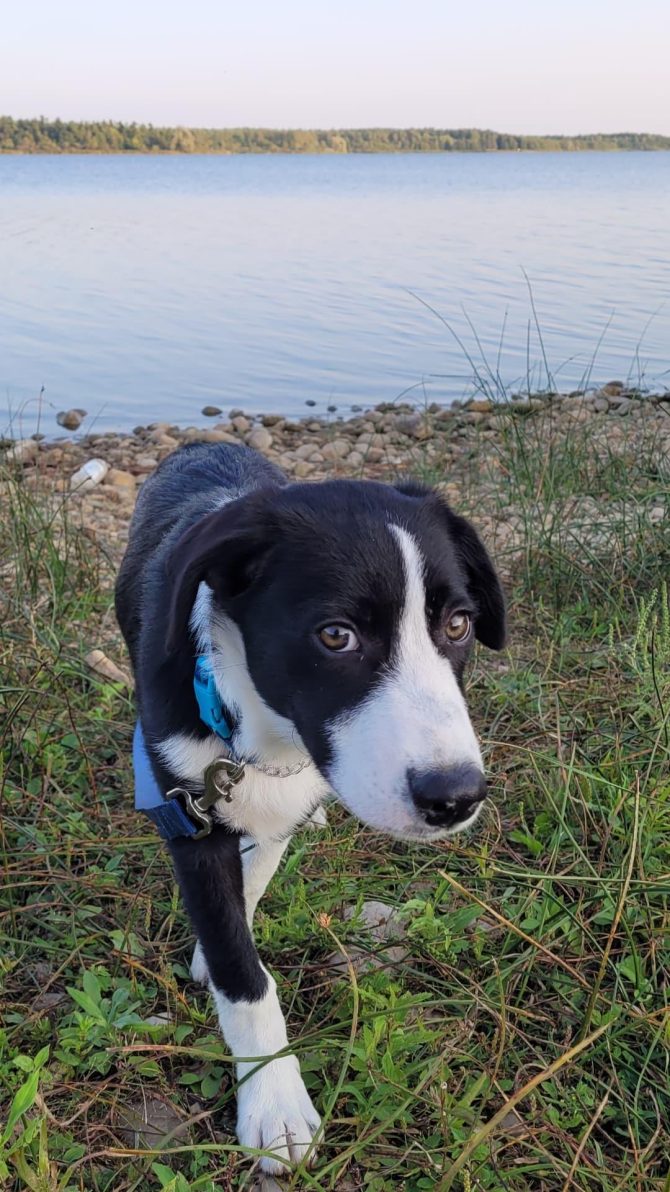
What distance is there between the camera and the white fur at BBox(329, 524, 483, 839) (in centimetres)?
188

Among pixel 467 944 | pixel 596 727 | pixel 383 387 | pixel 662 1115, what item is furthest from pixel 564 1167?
pixel 383 387

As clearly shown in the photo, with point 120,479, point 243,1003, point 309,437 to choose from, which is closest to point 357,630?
point 243,1003

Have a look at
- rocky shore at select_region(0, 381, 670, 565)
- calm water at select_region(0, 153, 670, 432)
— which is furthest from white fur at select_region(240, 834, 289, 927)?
calm water at select_region(0, 153, 670, 432)

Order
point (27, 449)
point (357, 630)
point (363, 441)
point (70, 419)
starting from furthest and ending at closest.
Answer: point (70, 419) → point (363, 441) → point (27, 449) → point (357, 630)

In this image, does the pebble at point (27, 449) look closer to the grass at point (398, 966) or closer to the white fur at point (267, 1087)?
the grass at point (398, 966)

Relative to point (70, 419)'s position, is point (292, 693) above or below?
above

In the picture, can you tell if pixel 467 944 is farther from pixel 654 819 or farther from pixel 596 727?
pixel 596 727

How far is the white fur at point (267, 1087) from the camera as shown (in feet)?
7.34

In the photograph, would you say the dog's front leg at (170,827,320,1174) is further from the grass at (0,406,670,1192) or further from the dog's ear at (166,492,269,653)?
the dog's ear at (166,492,269,653)

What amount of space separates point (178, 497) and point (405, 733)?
→ 164 centimetres

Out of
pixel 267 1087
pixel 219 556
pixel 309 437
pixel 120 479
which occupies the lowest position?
pixel 309 437

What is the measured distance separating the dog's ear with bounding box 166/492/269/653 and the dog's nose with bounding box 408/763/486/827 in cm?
65

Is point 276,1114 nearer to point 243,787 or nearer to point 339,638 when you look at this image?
point 243,787

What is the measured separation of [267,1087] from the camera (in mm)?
2293
